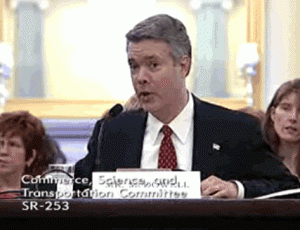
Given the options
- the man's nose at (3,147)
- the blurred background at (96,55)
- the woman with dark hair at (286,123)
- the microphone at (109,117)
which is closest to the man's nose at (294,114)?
the woman with dark hair at (286,123)

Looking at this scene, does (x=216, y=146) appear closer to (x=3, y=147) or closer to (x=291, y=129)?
(x=291, y=129)

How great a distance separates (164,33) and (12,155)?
31.5 inches

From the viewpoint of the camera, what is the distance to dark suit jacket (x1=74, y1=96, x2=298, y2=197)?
2283 mm

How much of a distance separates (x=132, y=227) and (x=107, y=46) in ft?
10.8

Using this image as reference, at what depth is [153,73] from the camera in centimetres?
237

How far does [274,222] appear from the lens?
147cm

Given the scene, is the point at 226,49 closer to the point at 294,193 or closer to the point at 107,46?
the point at 107,46

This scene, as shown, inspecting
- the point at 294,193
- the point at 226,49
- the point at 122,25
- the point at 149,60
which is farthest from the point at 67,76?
the point at 294,193

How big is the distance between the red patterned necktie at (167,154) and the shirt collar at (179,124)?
4cm

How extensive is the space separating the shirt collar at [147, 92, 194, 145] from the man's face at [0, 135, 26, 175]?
0.54 m

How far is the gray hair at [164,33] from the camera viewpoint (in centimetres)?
Result: 237

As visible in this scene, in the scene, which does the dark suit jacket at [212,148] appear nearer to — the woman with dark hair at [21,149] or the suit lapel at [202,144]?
the suit lapel at [202,144]

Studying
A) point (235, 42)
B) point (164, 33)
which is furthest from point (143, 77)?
point (235, 42)

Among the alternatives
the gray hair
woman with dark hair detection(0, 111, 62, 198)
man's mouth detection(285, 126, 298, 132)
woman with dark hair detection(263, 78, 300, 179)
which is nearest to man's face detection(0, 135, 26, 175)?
woman with dark hair detection(0, 111, 62, 198)
